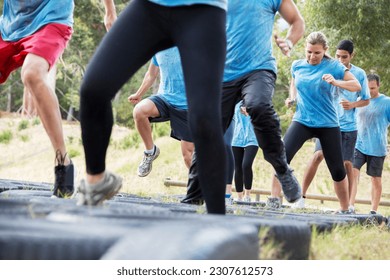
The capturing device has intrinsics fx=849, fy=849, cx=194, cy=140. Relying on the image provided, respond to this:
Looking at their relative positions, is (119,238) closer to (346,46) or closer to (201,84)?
(201,84)

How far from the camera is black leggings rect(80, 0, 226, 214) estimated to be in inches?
138

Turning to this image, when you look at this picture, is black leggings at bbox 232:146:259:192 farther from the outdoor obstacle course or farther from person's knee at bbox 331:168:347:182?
the outdoor obstacle course

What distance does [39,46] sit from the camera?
5.30 metres

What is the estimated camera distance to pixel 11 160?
21.3 metres

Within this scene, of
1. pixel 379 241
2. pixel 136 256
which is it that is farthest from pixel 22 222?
pixel 379 241

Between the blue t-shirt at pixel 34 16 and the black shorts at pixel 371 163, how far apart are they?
21.0 ft

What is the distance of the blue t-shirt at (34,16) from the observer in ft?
17.9

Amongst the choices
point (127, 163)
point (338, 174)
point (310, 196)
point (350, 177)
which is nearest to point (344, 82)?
point (338, 174)

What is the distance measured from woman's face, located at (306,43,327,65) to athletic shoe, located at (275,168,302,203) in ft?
8.83

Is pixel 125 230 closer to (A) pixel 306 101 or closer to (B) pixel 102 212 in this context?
(B) pixel 102 212

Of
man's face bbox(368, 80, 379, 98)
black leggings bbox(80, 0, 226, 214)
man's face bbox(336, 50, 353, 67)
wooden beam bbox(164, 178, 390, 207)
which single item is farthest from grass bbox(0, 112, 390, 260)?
black leggings bbox(80, 0, 226, 214)
